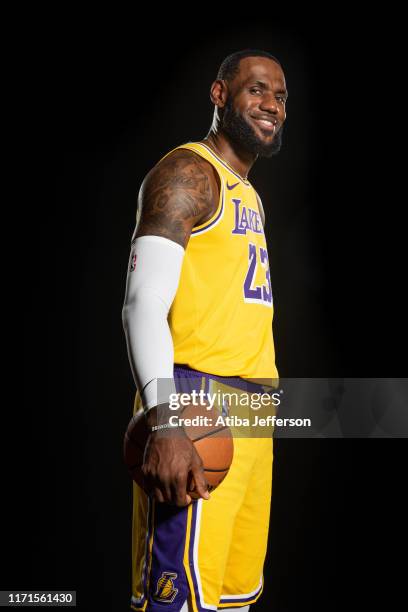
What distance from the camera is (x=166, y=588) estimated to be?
60.2 inches

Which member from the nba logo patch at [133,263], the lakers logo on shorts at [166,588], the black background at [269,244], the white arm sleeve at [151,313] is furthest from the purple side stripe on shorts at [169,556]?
the black background at [269,244]

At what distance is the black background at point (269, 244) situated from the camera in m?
2.85

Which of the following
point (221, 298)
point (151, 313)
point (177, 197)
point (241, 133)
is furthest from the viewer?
point (241, 133)

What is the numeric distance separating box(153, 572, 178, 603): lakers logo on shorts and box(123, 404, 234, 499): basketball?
0.67 ft

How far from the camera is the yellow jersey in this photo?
5.57 ft

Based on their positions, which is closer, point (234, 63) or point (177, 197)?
point (177, 197)

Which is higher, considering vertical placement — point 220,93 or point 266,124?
point 220,93

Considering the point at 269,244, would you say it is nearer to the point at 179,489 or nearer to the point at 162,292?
the point at 162,292

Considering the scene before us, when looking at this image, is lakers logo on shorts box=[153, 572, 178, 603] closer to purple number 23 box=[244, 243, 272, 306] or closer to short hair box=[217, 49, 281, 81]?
purple number 23 box=[244, 243, 272, 306]

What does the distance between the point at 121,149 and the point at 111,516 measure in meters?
1.56

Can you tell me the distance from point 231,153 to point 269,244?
1136mm

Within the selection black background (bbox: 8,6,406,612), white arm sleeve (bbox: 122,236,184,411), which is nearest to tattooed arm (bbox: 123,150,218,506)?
white arm sleeve (bbox: 122,236,184,411)

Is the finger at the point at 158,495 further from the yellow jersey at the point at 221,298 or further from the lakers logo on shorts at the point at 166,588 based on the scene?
the yellow jersey at the point at 221,298

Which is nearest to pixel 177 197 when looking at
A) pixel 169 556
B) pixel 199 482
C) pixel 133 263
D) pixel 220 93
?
pixel 133 263
